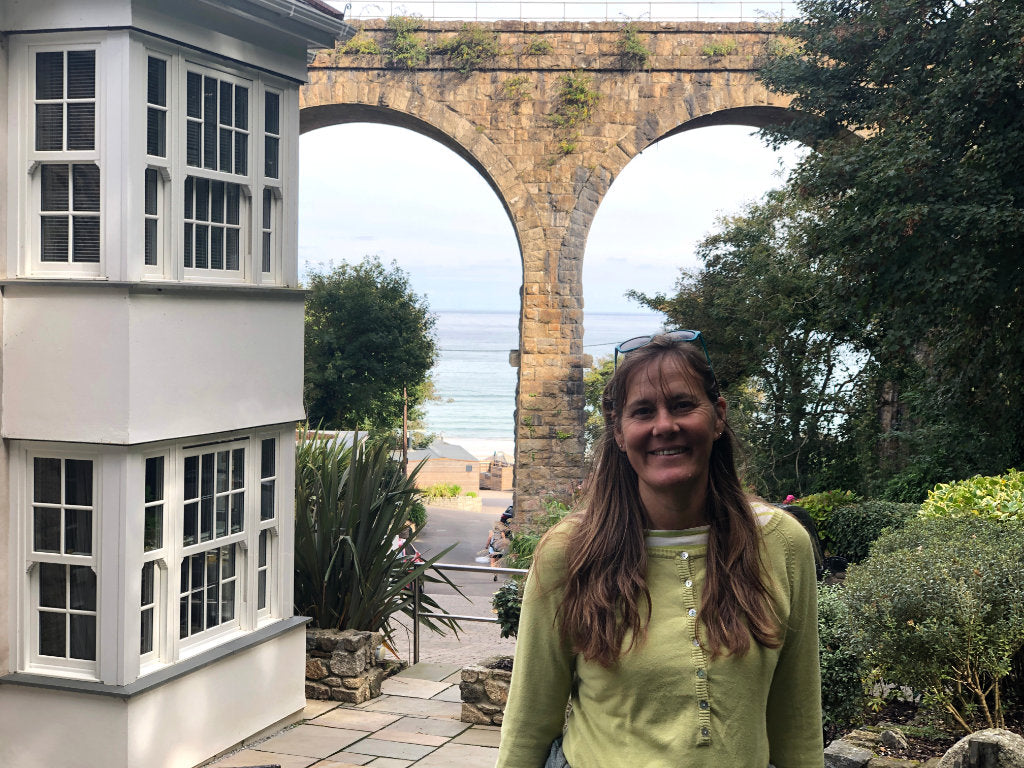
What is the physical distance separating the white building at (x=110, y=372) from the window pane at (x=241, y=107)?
111 mm

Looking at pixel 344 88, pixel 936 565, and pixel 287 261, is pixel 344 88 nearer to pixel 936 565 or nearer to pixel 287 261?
pixel 287 261

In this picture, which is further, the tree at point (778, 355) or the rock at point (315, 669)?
the tree at point (778, 355)

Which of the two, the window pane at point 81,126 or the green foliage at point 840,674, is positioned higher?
the window pane at point 81,126

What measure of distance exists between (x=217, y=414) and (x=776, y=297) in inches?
447

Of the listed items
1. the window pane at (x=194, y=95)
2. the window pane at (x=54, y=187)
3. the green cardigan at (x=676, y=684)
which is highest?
the window pane at (x=194, y=95)

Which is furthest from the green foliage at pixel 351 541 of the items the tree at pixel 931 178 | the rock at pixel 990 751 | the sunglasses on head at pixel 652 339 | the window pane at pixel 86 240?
the sunglasses on head at pixel 652 339

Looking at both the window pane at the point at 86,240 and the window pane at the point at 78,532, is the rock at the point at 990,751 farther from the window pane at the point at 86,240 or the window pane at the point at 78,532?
the window pane at the point at 86,240

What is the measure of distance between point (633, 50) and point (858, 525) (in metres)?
7.12

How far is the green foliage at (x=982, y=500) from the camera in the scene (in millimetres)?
6055

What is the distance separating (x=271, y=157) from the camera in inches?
A: 216

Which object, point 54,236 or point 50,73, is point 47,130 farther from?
point 54,236

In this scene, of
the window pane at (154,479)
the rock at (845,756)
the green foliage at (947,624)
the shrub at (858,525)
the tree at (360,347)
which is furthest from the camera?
the tree at (360,347)

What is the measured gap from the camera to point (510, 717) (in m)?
1.66

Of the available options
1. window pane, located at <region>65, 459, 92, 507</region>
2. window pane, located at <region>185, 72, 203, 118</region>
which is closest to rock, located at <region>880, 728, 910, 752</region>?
window pane, located at <region>65, 459, 92, 507</region>
